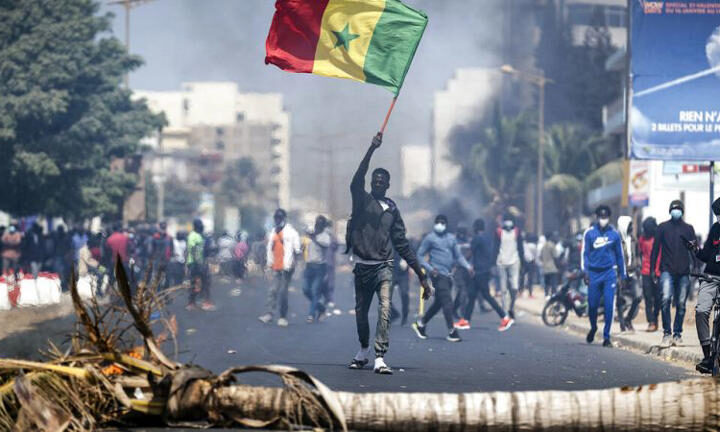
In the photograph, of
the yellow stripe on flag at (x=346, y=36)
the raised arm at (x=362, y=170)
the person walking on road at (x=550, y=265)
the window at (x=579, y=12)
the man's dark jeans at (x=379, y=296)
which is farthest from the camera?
the window at (x=579, y=12)

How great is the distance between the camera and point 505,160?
71.1 m

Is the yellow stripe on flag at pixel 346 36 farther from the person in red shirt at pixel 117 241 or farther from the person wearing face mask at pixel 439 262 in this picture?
the person in red shirt at pixel 117 241

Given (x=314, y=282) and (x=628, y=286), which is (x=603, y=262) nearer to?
(x=628, y=286)

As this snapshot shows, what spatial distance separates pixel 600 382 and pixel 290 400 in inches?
183

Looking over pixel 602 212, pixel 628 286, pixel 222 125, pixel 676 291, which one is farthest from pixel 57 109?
pixel 222 125

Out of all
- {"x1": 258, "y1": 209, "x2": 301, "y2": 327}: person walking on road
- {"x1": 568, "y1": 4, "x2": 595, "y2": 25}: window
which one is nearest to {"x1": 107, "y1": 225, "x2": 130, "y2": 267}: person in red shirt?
{"x1": 258, "y1": 209, "x2": 301, "y2": 327}: person walking on road

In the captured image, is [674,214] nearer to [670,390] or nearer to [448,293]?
[448,293]

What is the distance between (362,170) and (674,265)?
5.62 m

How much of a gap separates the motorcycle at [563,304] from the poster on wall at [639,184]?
22.7ft

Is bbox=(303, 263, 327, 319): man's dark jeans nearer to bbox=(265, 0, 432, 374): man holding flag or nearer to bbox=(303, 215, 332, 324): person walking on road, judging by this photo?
bbox=(303, 215, 332, 324): person walking on road

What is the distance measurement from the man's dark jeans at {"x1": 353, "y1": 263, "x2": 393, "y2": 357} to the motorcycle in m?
9.30

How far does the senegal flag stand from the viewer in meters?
12.3

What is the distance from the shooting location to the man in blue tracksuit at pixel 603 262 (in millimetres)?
15758

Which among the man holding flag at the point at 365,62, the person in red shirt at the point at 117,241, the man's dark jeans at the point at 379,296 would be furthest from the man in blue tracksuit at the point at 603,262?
the person in red shirt at the point at 117,241
